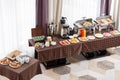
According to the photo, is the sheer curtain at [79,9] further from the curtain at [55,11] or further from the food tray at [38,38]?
the food tray at [38,38]

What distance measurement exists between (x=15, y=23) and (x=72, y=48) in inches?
48.1

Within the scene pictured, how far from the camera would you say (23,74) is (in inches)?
164

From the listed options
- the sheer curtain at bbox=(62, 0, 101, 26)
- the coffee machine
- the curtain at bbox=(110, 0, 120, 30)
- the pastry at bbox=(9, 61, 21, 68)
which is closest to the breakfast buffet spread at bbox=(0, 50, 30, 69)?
the pastry at bbox=(9, 61, 21, 68)

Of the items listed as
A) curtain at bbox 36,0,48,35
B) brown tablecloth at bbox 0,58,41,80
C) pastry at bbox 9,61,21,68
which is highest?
curtain at bbox 36,0,48,35

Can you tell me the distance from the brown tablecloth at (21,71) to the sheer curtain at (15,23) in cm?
88

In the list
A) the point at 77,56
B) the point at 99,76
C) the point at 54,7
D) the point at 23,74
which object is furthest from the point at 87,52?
the point at 23,74

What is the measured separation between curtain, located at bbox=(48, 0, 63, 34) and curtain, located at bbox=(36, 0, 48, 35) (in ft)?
0.36

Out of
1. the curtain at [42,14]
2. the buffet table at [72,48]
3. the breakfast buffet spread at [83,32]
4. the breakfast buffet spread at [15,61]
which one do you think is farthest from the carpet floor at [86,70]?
the curtain at [42,14]

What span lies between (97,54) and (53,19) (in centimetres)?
127

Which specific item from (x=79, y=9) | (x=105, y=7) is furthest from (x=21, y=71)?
(x=105, y=7)

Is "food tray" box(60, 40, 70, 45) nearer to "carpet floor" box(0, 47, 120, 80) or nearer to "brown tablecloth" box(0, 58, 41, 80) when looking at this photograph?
"carpet floor" box(0, 47, 120, 80)

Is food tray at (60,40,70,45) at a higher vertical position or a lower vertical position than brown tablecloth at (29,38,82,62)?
higher

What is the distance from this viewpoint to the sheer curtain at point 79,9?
17.7 feet

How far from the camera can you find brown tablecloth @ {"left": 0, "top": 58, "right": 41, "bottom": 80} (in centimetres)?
411
